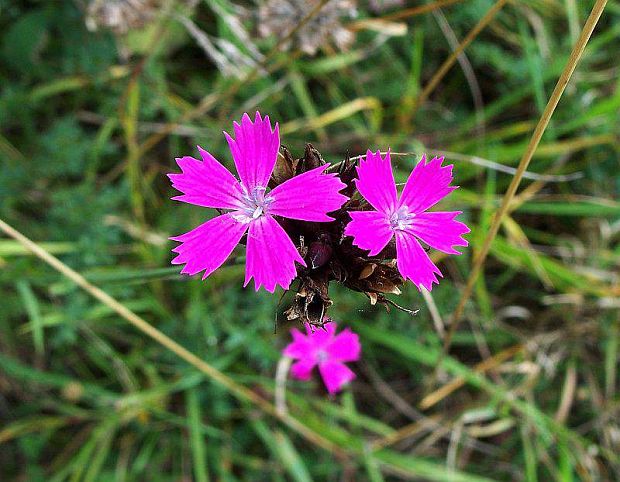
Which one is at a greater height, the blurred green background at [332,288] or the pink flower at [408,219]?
the pink flower at [408,219]

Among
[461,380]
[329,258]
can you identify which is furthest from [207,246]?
[461,380]

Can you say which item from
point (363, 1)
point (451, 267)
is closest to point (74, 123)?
point (363, 1)

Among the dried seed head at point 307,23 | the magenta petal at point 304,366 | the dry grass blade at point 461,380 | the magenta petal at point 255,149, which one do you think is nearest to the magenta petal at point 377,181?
the magenta petal at point 255,149

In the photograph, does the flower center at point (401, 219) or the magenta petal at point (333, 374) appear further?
the magenta petal at point (333, 374)

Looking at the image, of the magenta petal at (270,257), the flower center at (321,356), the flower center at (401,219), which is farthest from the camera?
the flower center at (321,356)

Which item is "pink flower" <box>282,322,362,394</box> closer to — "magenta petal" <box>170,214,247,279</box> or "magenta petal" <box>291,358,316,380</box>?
"magenta petal" <box>291,358,316,380</box>

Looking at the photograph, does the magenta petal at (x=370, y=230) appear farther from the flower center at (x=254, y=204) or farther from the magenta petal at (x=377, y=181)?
the flower center at (x=254, y=204)

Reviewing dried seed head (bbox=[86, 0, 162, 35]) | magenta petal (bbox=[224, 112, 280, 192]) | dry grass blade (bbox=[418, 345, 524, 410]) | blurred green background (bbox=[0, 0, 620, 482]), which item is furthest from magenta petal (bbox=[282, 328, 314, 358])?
dried seed head (bbox=[86, 0, 162, 35])
